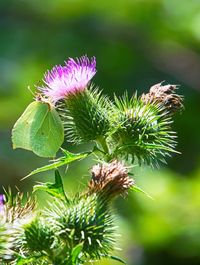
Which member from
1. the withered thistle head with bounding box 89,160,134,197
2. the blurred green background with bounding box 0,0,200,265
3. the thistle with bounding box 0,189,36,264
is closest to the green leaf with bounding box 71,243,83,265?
the thistle with bounding box 0,189,36,264

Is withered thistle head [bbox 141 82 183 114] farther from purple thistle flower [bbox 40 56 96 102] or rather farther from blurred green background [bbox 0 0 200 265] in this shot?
blurred green background [bbox 0 0 200 265]

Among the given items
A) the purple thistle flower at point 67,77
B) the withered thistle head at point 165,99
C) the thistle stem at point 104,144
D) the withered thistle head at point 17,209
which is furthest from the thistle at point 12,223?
the withered thistle head at point 165,99

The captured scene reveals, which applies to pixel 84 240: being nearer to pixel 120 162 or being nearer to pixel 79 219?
pixel 79 219

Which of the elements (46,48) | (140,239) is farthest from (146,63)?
(140,239)

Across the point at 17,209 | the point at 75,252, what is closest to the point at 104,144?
the point at 17,209

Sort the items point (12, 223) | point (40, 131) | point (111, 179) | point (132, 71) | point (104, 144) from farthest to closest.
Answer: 1. point (132, 71)
2. point (40, 131)
3. point (104, 144)
4. point (111, 179)
5. point (12, 223)

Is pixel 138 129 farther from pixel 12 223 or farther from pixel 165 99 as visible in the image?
pixel 12 223
